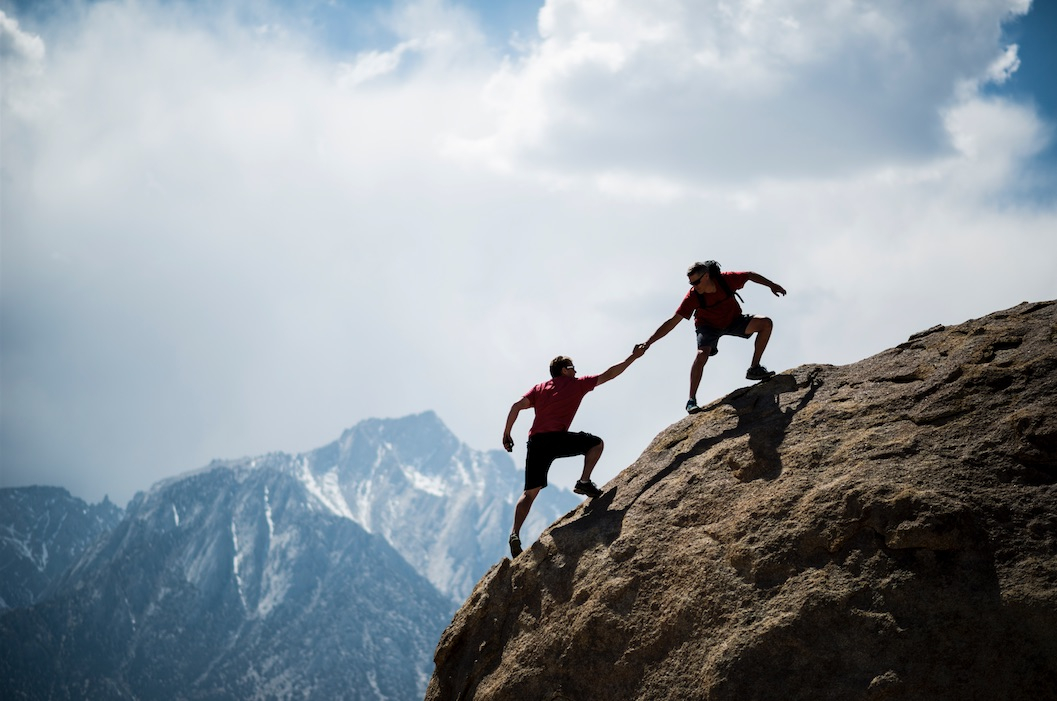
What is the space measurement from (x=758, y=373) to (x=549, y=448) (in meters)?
4.06

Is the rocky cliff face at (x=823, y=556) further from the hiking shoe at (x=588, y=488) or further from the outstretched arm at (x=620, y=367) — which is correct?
the outstretched arm at (x=620, y=367)

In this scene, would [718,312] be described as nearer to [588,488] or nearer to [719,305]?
[719,305]

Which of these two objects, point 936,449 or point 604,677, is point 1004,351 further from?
point 604,677

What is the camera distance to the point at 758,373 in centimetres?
1444

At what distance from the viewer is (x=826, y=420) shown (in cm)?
1241

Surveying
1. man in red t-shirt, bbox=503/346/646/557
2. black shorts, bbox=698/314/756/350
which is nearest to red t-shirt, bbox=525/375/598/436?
man in red t-shirt, bbox=503/346/646/557

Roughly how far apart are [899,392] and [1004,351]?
1.64 meters

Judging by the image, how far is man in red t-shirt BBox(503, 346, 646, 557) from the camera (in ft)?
45.8

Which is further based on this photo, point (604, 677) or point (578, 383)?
point (578, 383)

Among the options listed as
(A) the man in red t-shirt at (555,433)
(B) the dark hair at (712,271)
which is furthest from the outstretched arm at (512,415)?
(B) the dark hair at (712,271)

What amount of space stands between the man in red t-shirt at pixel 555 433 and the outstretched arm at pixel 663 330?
608 millimetres

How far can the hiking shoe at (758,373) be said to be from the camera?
14398 millimetres

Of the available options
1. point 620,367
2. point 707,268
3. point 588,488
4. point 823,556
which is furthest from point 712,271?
point 823,556

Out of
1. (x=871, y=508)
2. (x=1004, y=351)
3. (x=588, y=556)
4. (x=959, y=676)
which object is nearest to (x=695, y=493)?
(x=588, y=556)
